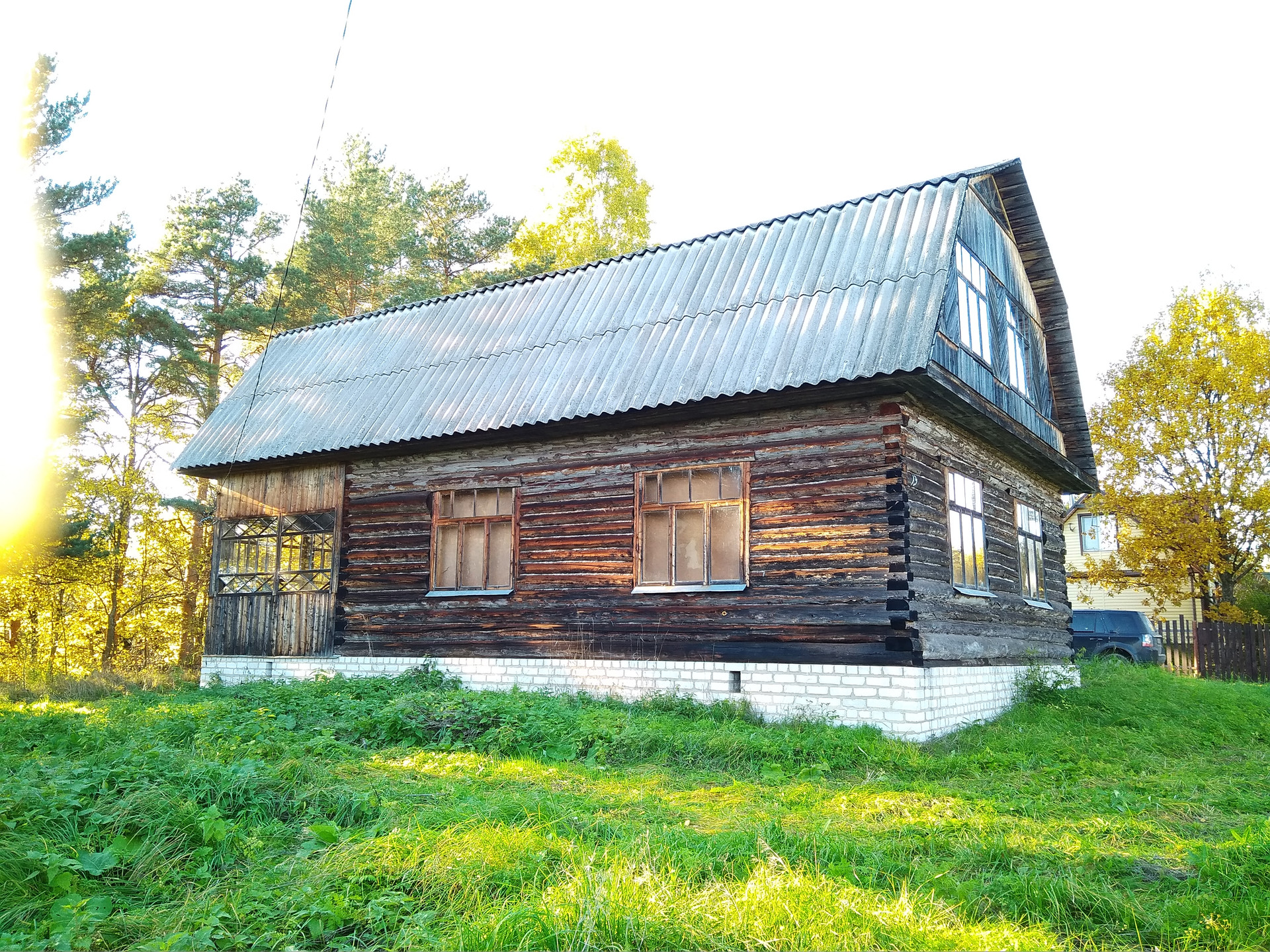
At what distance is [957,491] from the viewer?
13.2m

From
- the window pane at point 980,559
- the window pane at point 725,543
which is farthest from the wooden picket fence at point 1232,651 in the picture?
Answer: the window pane at point 725,543

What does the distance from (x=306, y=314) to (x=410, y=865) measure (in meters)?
→ 27.9

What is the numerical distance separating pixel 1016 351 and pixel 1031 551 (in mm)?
3682

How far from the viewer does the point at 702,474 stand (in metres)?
12.7

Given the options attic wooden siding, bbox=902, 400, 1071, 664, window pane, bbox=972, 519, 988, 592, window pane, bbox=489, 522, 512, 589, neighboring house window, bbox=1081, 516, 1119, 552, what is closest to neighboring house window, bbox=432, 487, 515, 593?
window pane, bbox=489, 522, 512, 589

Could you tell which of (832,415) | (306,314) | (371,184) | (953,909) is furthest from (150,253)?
(953,909)

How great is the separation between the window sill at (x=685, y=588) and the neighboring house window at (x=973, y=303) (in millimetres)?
4561

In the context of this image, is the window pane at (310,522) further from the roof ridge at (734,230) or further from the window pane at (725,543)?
the window pane at (725,543)

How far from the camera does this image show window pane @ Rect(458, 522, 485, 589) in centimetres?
1452

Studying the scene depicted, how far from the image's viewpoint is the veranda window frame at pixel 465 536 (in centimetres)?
1415

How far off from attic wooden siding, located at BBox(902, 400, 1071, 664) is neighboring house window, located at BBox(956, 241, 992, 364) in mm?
1303

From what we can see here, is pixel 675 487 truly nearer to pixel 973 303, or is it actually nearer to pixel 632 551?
pixel 632 551

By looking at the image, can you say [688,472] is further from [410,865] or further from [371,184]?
[371,184]

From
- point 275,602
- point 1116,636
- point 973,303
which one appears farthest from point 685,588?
point 1116,636
